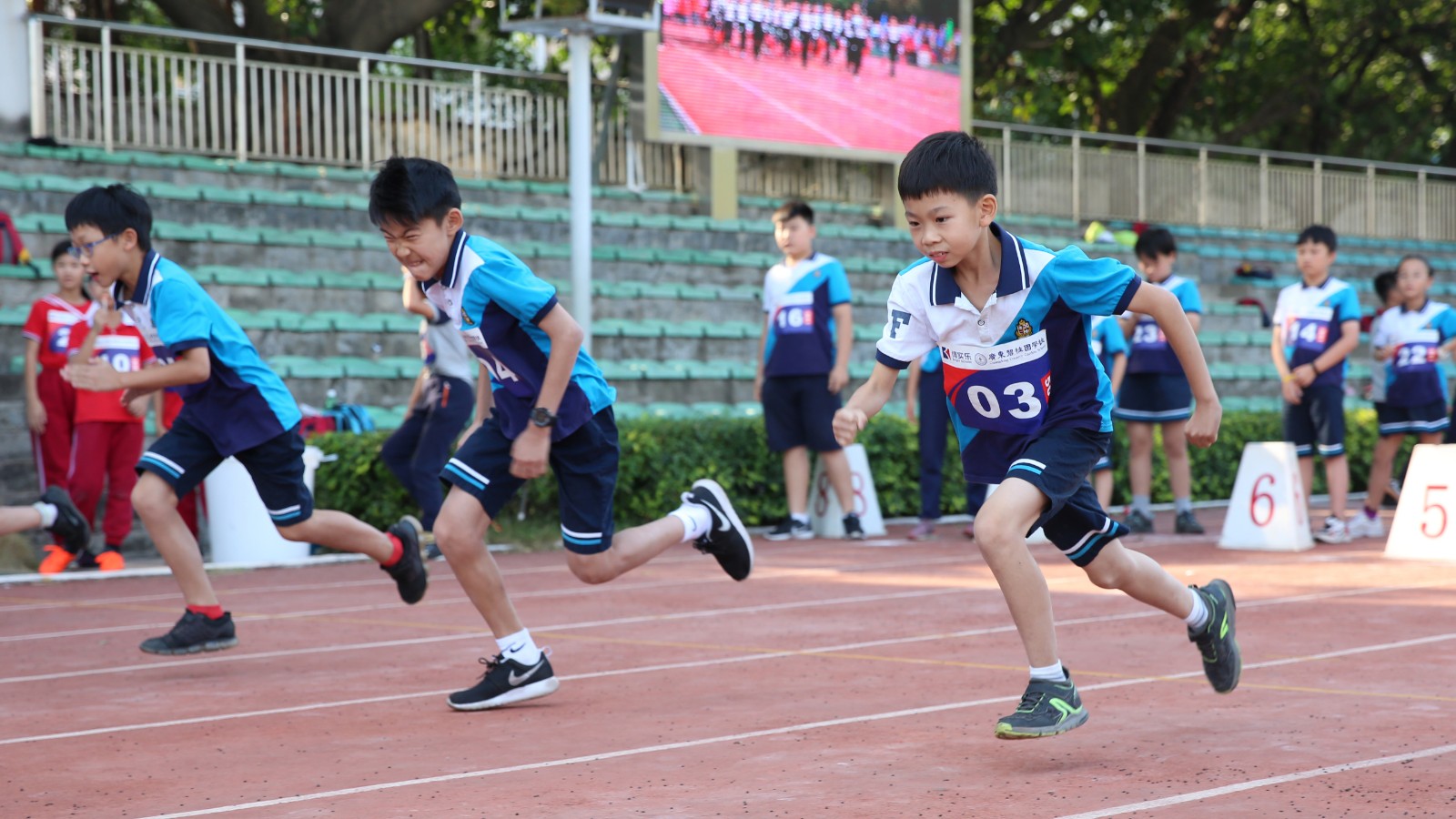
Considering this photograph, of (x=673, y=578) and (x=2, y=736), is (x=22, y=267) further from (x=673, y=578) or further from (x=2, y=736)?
(x=2, y=736)

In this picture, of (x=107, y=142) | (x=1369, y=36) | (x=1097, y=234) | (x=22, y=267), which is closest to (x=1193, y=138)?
(x=1369, y=36)

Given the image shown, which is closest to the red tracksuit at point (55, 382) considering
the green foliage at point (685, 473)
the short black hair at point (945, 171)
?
the green foliage at point (685, 473)

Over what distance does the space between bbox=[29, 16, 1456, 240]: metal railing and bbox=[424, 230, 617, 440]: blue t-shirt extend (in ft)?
36.4

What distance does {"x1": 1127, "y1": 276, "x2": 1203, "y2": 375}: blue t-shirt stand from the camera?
1055 centimetres

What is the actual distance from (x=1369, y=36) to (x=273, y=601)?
28.7 meters

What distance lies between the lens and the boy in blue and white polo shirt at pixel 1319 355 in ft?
32.9

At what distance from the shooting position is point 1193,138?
33.5m

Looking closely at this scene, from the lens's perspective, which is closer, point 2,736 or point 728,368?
point 2,736

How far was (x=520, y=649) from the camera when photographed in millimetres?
5418

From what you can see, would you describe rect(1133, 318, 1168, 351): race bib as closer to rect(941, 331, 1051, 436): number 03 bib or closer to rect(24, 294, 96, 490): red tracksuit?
rect(941, 331, 1051, 436): number 03 bib

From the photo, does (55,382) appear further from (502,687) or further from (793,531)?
(502,687)

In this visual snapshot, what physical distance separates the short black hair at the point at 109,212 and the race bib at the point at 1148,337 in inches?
260

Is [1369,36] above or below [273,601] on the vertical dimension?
above

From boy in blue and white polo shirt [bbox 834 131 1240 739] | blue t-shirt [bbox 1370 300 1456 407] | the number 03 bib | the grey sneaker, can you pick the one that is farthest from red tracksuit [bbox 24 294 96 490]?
blue t-shirt [bbox 1370 300 1456 407]
